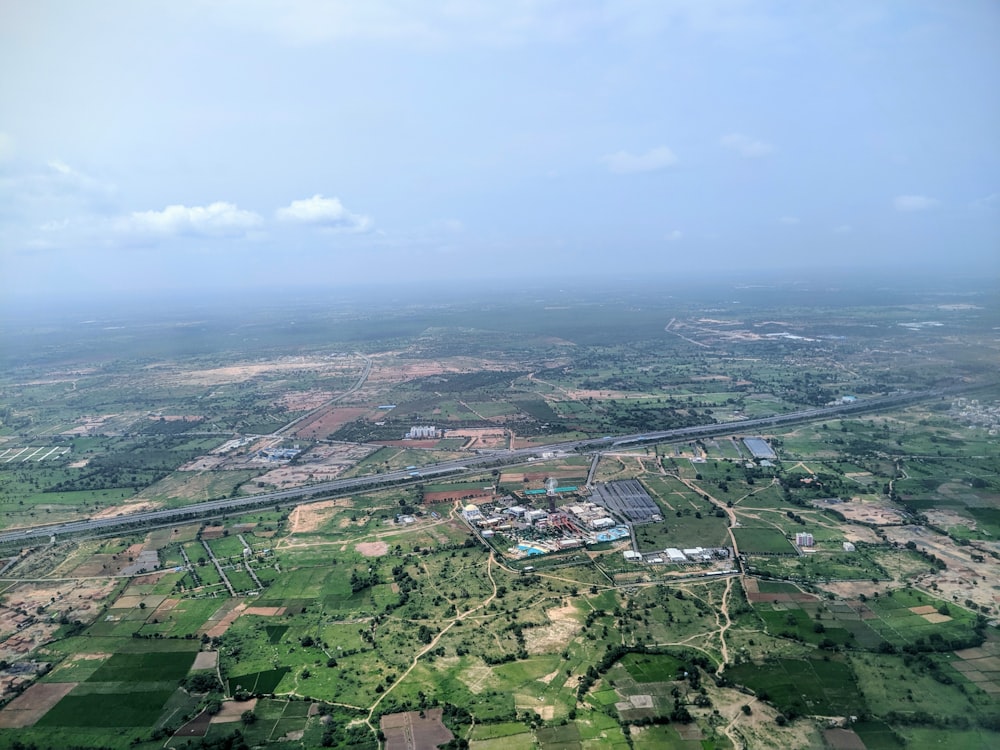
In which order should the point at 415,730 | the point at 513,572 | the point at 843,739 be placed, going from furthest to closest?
1. the point at 513,572
2. the point at 415,730
3. the point at 843,739

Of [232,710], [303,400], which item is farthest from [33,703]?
[303,400]

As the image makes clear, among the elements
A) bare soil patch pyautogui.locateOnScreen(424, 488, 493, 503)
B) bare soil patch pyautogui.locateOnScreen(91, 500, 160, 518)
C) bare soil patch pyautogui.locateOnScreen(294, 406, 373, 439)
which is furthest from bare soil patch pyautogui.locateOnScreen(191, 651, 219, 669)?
bare soil patch pyautogui.locateOnScreen(294, 406, 373, 439)

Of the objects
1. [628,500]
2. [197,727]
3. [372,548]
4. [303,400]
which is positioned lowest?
[197,727]

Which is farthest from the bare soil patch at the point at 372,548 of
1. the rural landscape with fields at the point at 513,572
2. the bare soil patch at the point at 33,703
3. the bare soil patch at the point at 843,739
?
Answer: the bare soil patch at the point at 843,739

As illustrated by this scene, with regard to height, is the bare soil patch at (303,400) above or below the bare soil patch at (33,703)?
above

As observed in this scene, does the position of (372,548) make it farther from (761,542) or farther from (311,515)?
(761,542)

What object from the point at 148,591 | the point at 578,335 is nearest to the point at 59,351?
the point at 578,335

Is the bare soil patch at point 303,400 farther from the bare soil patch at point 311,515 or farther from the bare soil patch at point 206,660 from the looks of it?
the bare soil patch at point 206,660
